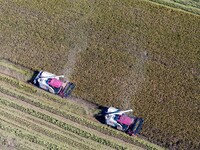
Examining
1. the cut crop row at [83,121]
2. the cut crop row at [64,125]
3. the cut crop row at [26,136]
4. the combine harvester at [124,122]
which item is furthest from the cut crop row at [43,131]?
the combine harvester at [124,122]

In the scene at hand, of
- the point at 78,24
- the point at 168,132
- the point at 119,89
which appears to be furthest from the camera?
the point at 78,24

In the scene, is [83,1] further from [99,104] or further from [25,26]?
[99,104]

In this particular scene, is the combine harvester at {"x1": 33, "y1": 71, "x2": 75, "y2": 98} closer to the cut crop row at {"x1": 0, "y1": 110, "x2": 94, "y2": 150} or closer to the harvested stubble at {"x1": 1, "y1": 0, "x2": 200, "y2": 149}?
the harvested stubble at {"x1": 1, "y1": 0, "x2": 200, "y2": 149}

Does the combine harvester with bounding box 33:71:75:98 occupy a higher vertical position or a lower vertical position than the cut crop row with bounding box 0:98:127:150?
higher

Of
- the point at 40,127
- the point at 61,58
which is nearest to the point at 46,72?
the point at 61,58

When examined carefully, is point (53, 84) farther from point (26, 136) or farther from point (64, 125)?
point (26, 136)

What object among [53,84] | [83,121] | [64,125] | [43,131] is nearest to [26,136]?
[43,131]

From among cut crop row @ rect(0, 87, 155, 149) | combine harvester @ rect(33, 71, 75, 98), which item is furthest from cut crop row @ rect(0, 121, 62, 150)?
combine harvester @ rect(33, 71, 75, 98)
